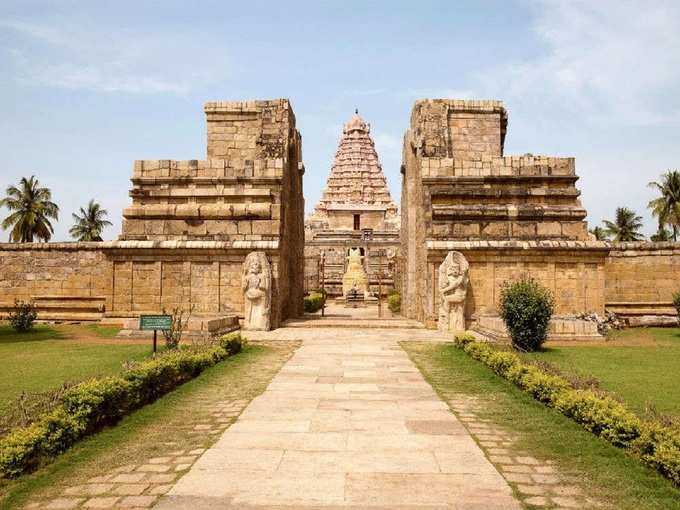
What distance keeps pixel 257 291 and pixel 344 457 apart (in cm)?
1130

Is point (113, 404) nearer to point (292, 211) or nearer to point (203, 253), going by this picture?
point (203, 253)

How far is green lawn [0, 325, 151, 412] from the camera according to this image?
8945 millimetres

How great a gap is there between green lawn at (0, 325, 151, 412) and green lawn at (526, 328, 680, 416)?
25.4 feet

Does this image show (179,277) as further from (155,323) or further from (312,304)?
(312,304)

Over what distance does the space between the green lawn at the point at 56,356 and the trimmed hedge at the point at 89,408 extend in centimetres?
122

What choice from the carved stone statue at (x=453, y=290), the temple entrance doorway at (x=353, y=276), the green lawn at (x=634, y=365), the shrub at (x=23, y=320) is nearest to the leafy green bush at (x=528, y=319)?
the green lawn at (x=634, y=365)

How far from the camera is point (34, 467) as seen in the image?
17.6 feet

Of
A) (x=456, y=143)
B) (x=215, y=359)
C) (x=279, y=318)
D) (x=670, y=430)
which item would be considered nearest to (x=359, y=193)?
(x=456, y=143)

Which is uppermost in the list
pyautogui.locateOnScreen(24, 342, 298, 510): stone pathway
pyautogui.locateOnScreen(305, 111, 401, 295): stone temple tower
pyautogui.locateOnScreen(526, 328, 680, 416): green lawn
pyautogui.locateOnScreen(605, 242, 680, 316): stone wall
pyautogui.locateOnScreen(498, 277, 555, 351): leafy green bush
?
pyautogui.locateOnScreen(305, 111, 401, 295): stone temple tower

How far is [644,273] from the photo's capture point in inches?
778

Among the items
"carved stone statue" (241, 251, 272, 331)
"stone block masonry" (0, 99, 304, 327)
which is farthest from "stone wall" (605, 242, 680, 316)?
"carved stone statue" (241, 251, 272, 331)

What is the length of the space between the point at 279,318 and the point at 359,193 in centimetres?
A: 5302

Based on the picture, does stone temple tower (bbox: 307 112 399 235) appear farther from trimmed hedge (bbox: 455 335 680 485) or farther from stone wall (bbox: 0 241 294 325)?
trimmed hedge (bbox: 455 335 680 485)

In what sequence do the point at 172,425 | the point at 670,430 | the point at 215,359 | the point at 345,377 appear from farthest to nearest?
the point at 215,359 → the point at 345,377 → the point at 172,425 → the point at 670,430
